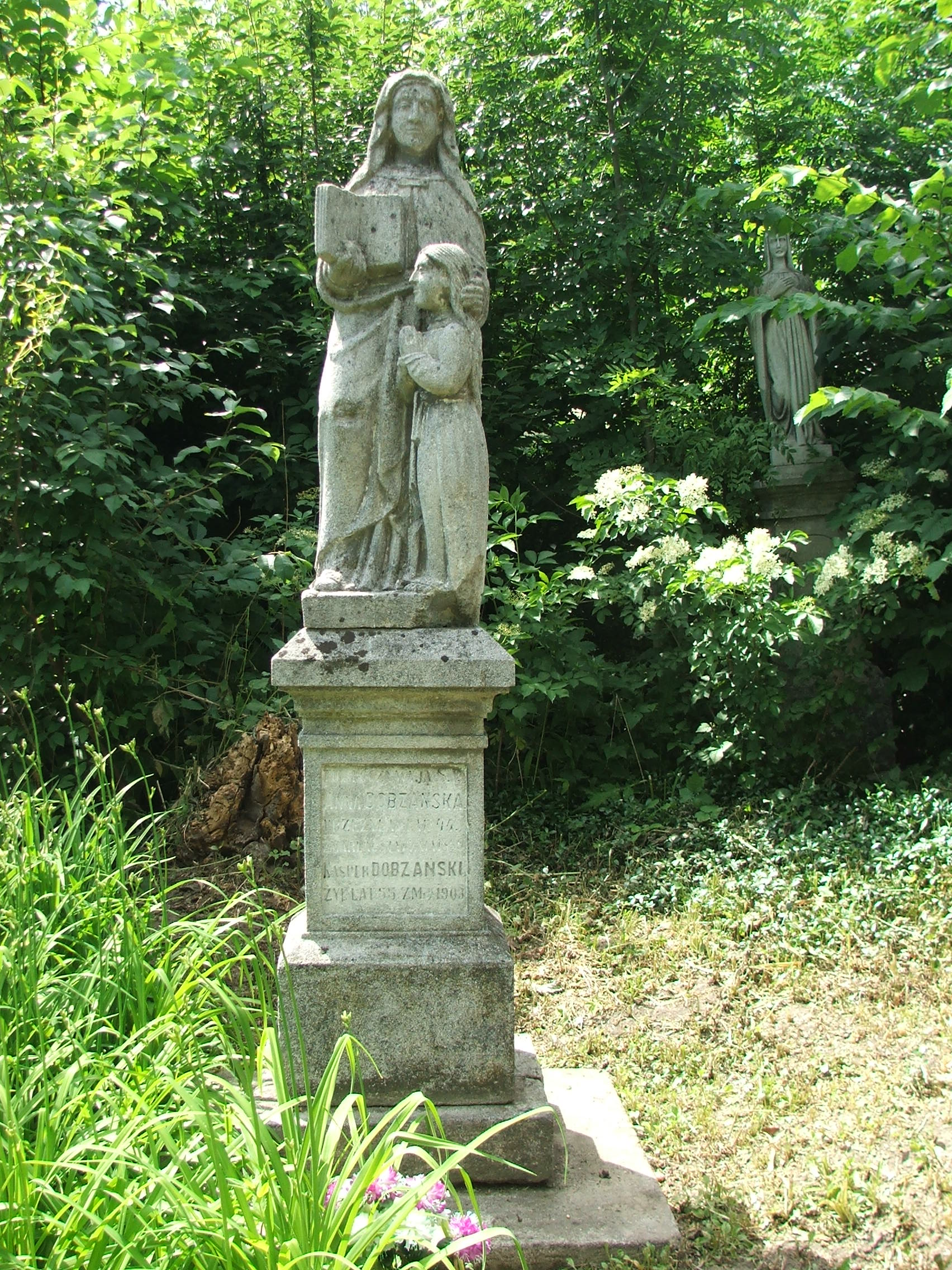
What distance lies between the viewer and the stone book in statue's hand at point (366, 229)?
2959mm

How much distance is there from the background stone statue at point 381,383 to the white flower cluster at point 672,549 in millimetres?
2641

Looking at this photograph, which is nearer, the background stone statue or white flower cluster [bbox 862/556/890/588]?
the background stone statue

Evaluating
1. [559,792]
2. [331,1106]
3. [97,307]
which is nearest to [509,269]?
[97,307]

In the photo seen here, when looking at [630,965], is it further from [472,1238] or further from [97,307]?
[97,307]

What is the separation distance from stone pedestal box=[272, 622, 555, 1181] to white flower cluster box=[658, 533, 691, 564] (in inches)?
110

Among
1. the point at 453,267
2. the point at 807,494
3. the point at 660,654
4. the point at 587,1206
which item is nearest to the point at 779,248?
the point at 807,494

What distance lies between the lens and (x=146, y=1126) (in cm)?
183

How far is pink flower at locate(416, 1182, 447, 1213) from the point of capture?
6.75ft

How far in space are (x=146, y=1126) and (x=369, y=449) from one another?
1815mm

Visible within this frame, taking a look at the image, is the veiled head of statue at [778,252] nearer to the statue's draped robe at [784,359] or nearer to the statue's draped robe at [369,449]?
the statue's draped robe at [784,359]

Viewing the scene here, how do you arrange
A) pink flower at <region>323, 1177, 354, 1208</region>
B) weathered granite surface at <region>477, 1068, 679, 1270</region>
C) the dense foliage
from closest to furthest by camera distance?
pink flower at <region>323, 1177, 354, 1208</region> → weathered granite surface at <region>477, 1068, 679, 1270</region> → the dense foliage

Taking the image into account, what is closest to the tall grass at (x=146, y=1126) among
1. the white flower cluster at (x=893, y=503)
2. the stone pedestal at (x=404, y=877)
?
the stone pedestal at (x=404, y=877)

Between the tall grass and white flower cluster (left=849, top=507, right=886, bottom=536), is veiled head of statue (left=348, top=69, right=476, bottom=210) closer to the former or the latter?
the tall grass

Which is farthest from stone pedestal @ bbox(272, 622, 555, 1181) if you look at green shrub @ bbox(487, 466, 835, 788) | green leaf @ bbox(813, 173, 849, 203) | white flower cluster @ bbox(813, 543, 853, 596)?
white flower cluster @ bbox(813, 543, 853, 596)
